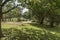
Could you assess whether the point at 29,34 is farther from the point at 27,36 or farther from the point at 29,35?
the point at 27,36

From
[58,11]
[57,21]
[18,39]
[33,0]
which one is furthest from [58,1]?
[18,39]

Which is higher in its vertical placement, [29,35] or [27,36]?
[27,36]

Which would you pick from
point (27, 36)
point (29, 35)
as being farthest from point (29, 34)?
point (27, 36)

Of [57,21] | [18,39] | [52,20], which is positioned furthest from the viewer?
[57,21]

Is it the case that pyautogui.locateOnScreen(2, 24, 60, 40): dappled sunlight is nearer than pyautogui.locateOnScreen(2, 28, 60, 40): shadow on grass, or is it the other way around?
pyautogui.locateOnScreen(2, 28, 60, 40): shadow on grass

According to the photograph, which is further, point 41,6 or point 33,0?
point 41,6

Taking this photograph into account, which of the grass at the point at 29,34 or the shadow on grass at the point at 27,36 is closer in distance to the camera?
the shadow on grass at the point at 27,36

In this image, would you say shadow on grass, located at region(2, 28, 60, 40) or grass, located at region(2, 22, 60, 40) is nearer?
shadow on grass, located at region(2, 28, 60, 40)

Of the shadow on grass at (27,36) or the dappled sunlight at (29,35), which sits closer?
the shadow on grass at (27,36)

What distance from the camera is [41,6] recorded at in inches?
1037

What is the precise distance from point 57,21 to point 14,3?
20.0 metres

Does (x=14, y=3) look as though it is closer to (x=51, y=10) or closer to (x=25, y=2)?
(x=25, y=2)

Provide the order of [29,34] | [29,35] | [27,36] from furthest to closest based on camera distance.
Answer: [29,34] < [29,35] < [27,36]

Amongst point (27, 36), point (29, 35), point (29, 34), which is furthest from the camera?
point (29, 34)
